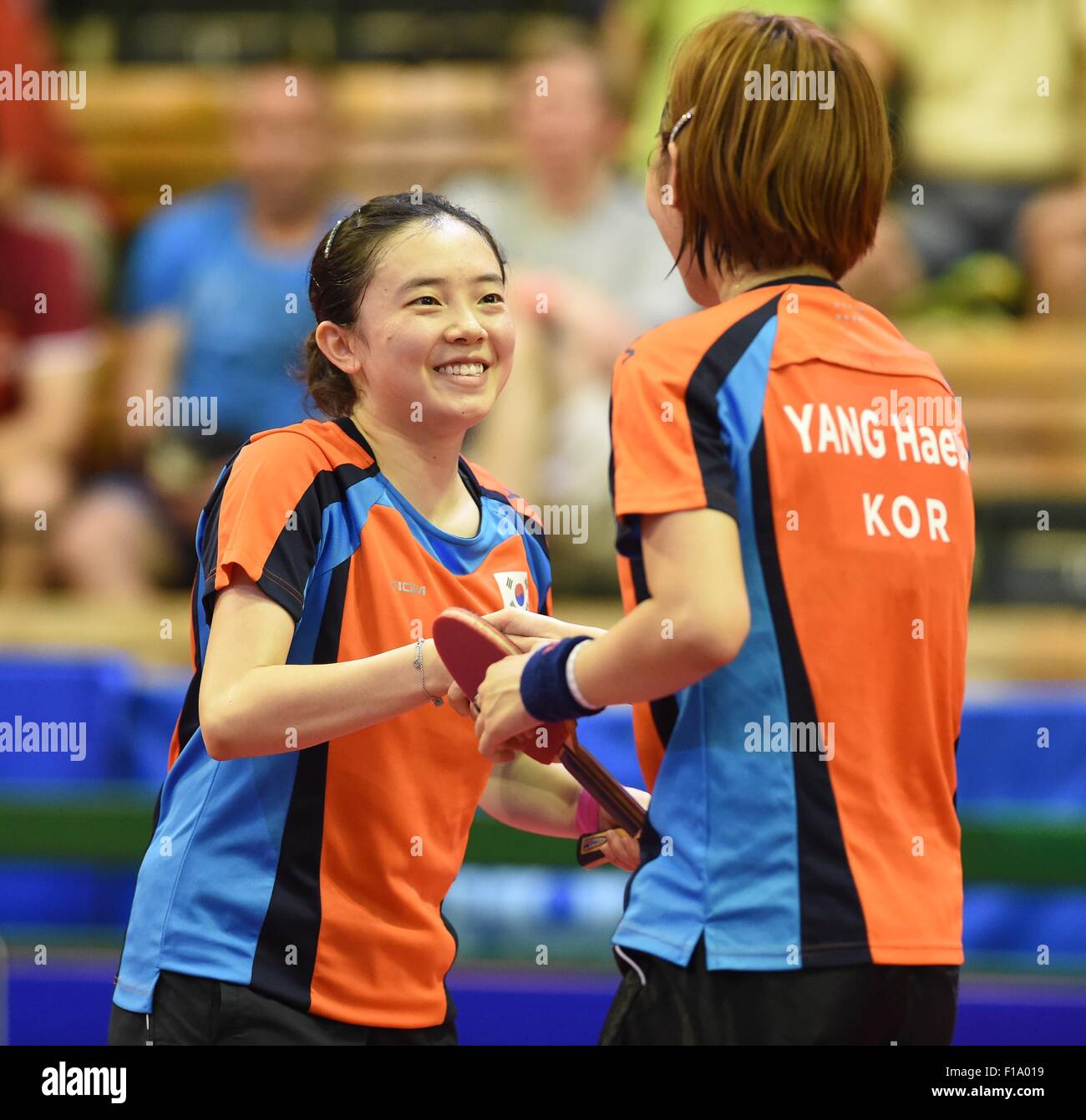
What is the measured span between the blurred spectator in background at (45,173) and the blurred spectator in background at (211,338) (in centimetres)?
31

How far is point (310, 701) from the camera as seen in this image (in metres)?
2.09

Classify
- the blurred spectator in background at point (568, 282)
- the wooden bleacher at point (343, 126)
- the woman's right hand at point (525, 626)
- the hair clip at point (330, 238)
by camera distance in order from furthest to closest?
the wooden bleacher at point (343, 126)
the blurred spectator in background at point (568, 282)
the hair clip at point (330, 238)
the woman's right hand at point (525, 626)

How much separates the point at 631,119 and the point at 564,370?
4.76ft

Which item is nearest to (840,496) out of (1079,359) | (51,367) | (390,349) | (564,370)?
(390,349)

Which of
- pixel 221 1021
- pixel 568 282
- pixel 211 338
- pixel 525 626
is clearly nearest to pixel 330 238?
pixel 525 626

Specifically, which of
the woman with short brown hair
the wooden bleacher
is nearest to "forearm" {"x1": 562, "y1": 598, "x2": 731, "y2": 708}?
the woman with short brown hair

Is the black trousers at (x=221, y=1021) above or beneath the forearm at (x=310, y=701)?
beneath

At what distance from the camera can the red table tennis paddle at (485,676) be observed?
2.02 m

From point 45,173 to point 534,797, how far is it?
185 inches

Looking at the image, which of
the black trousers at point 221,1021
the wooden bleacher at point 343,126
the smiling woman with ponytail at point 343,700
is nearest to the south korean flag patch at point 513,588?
the smiling woman with ponytail at point 343,700

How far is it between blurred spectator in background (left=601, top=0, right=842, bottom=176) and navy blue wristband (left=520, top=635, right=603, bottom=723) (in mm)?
4587

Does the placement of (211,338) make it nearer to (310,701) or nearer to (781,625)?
(310,701)

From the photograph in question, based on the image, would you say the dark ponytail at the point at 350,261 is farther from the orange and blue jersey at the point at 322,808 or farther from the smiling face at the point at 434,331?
the orange and blue jersey at the point at 322,808

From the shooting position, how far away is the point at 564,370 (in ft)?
17.6
